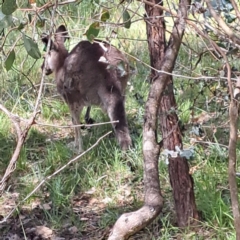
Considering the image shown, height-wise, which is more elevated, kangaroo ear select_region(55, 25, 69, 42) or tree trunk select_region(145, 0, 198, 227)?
kangaroo ear select_region(55, 25, 69, 42)

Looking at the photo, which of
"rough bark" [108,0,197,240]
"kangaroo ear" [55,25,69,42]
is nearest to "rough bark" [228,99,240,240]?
"rough bark" [108,0,197,240]

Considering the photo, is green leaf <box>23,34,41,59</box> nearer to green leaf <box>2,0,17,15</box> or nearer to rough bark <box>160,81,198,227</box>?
green leaf <box>2,0,17,15</box>

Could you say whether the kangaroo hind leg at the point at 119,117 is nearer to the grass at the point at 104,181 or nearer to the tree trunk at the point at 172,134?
the grass at the point at 104,181

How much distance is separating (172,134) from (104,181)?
1.24 m

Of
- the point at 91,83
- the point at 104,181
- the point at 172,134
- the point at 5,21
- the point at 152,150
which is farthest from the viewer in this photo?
the point at 91,83

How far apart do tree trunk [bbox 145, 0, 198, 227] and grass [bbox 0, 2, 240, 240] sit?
0.12 m

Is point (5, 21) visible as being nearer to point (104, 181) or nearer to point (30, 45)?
point (30, 45)

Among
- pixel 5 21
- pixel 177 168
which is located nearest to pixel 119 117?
pixel 177 168

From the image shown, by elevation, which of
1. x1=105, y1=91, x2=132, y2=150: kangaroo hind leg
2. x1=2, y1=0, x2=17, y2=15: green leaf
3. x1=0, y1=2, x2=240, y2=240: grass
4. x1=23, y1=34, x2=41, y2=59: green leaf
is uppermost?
x1=2, y1=0, x2=17, y2=15: green leaf

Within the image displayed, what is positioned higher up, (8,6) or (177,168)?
(8,6)

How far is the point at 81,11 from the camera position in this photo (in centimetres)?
785

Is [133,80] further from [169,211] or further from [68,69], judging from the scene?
[169,211]

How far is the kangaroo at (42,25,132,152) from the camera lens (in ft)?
17.6

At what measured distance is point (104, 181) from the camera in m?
4.82
